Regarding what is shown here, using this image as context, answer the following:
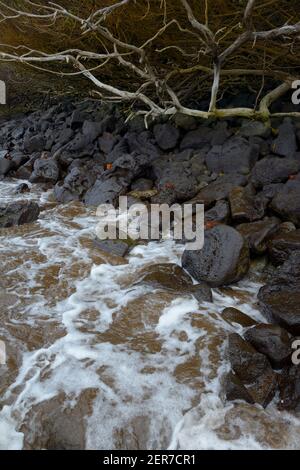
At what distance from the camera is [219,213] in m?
5.41

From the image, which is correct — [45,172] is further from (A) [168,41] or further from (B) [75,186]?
(A) [168,41]

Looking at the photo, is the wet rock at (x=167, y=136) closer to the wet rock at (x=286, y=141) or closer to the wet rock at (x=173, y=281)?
the wet rock at (x=286, y=141)

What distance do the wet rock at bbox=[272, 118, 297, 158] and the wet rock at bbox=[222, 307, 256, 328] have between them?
3677mm

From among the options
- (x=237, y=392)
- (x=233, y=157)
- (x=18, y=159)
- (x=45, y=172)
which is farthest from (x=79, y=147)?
(x=237, y=392)

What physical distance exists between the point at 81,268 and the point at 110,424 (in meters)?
2.32

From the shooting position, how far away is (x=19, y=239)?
5.45 m

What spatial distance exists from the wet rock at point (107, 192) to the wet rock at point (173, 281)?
2614mm

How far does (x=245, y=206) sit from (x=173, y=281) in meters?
1.85

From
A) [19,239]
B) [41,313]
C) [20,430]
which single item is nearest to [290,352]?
[20,430]

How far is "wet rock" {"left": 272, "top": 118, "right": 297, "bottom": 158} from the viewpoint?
635cm

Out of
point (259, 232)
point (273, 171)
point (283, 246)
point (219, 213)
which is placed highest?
point (273, 171)

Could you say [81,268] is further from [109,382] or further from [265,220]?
[265,220]

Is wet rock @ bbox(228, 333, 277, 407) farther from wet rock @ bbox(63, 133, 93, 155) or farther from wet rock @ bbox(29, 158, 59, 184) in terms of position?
wet rock @ bbox(63, 133, 93, 155)

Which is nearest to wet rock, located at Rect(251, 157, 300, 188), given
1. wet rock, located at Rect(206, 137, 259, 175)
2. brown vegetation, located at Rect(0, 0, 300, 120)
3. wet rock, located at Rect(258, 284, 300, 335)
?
wet rock, located at Rect(206, 137, 259, 175)
